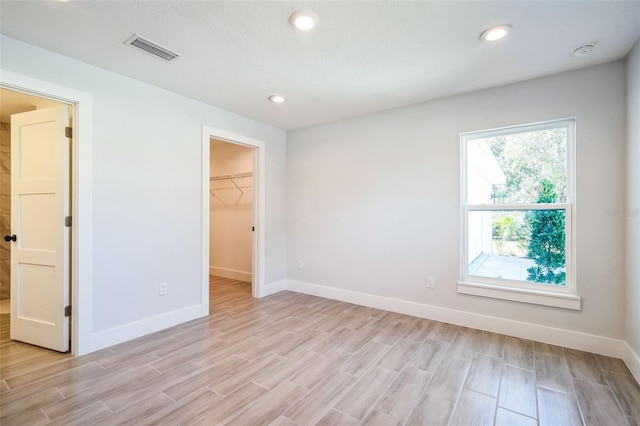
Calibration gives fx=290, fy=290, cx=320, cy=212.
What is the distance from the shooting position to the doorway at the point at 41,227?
98.3 inches

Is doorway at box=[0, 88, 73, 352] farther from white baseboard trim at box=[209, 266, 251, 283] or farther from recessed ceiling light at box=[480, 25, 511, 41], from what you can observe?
recessed ceiling light at box=[480, 25, 511, 41]

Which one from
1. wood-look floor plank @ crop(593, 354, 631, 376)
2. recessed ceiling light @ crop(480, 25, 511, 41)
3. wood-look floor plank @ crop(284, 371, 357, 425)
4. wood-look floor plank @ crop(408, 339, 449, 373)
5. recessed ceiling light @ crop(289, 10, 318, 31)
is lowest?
wood-look floor plank @ crop(284, 371, 357, 425)

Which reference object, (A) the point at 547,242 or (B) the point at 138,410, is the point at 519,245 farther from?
(B) the point at 138,410

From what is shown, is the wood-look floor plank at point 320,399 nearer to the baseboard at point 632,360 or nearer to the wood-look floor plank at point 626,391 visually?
the wood-look floor plank at point 626,391

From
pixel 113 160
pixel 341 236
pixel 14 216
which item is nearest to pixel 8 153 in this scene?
pixel 14 216

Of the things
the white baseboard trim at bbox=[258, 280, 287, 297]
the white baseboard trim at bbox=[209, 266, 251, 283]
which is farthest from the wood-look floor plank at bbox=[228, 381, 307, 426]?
the white baseboard trim at bbox=[209, 266, 251, 283]

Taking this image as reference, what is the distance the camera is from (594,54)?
7.68 feet

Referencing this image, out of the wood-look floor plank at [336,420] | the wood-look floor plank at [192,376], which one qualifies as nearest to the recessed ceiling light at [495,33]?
the wood-look floor plank at [336,420]

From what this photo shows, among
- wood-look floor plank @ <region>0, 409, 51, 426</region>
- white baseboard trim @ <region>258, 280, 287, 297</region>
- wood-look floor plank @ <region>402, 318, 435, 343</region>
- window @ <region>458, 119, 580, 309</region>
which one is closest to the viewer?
wood-look floor plank @ <region>0, 409, 51, 426</region>

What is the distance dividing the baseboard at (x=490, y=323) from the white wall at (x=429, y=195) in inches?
2.3

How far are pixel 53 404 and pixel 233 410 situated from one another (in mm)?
1147

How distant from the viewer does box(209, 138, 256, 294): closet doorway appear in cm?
516

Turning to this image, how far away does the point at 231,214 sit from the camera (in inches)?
215

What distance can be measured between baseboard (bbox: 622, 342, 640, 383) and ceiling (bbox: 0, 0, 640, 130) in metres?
2.34
